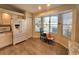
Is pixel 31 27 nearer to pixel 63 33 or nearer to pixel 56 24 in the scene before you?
pixel 56 24

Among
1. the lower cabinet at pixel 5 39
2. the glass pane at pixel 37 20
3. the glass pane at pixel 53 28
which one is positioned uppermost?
the glass pane at pixel 37 20

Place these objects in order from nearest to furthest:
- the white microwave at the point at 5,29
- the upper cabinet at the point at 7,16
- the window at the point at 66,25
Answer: the window at the point at 66,25 → the upper cabinet at the point at 7,16 → the white microwave at the point at 5,29

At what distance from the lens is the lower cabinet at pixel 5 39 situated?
253cm

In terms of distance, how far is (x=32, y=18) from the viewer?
8.61 ft

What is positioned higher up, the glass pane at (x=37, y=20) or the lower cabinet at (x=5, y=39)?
the glass pane at (x=37, y=20)

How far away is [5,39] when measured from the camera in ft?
8.82

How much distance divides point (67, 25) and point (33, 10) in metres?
1.19

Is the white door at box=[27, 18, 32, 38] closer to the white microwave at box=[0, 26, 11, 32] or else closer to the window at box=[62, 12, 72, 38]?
the white microwave at box=[0, 26, 11, 32]

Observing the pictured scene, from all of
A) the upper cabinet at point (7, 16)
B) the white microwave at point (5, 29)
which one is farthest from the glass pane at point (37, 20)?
the white microwave at point (5, 29)

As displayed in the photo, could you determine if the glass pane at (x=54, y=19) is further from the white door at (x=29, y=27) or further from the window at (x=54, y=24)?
the white door at (x=29, y=27)

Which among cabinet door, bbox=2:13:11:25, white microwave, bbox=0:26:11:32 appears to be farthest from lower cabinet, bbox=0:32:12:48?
cabinet door, bbox=2:13:11:25

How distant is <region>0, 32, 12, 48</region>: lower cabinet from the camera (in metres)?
2.53
